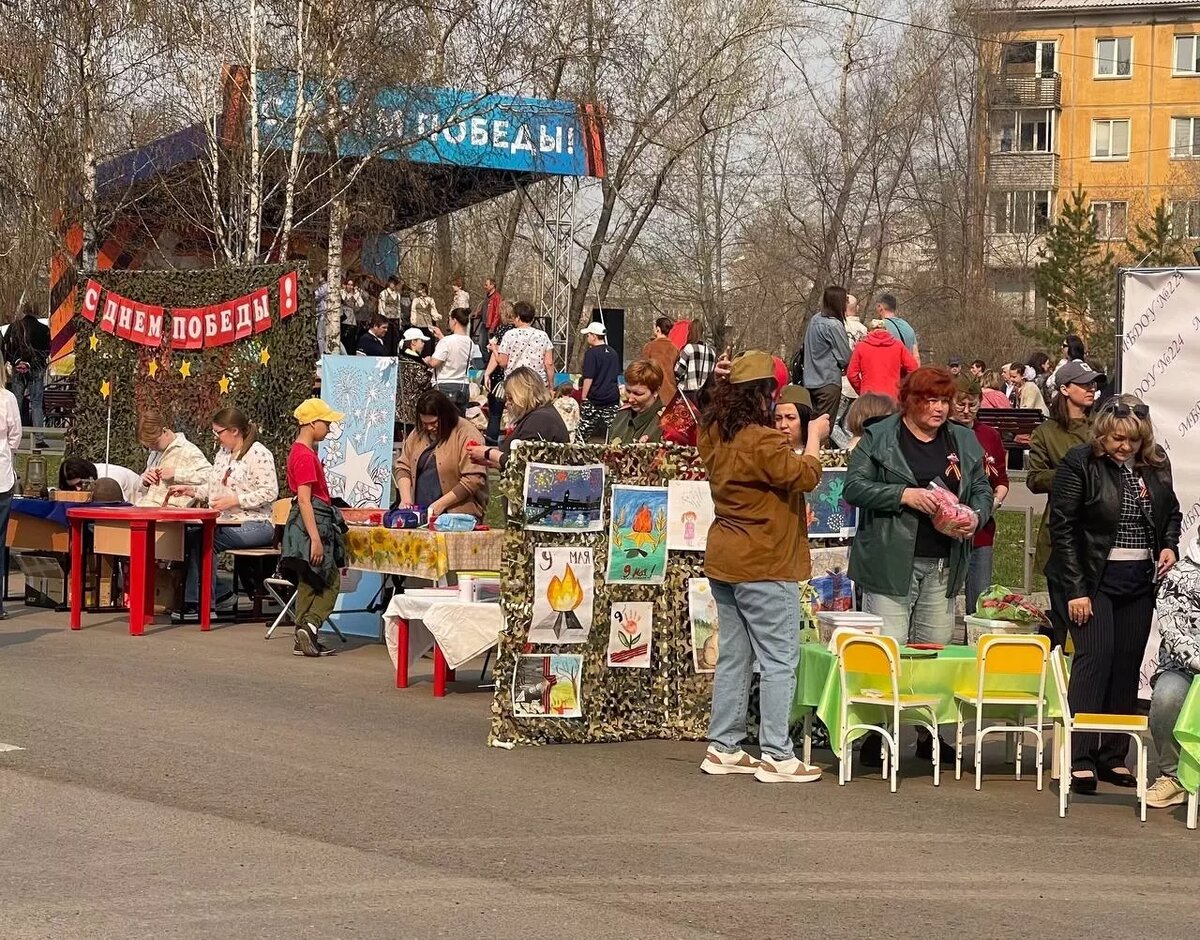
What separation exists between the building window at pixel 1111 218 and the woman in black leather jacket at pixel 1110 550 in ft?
207

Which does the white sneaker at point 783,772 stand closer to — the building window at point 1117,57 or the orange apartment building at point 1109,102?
the orange apartment building at point 1109,102

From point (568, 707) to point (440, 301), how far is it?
2722 centimetres

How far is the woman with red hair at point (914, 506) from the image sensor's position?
9273 millimetres

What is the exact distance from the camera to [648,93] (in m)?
31.7

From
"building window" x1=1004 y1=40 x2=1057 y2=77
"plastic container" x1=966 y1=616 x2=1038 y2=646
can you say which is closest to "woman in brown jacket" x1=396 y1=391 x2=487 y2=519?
"plastic container" x1=966 y1=616 x2=1038 y2=646

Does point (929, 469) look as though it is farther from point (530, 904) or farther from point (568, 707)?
point (530, 904)

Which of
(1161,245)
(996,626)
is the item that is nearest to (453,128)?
(996,626)

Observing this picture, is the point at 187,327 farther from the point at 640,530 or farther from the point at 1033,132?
the point at 1033,132

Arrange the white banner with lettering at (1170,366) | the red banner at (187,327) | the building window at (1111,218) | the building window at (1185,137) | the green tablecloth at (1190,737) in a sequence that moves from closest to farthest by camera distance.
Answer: the green tablecloth at (1190,737)
the white banner with lettering at (1170,366)
the red banner at (187,327)
the building window at (1111,218)
the building window at (1185,137)

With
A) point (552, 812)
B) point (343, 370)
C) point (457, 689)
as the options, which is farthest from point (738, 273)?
point (552, 812)

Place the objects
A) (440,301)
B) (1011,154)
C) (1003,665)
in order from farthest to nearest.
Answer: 1. (1011,154)
2. (440,301)
3. (1003,665)

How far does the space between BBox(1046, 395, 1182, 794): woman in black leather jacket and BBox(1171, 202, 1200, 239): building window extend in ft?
181

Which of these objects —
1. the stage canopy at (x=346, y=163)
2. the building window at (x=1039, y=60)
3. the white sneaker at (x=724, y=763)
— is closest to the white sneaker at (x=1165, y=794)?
the white sneaker at (x=724, y=763)

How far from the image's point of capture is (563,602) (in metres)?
9.74
